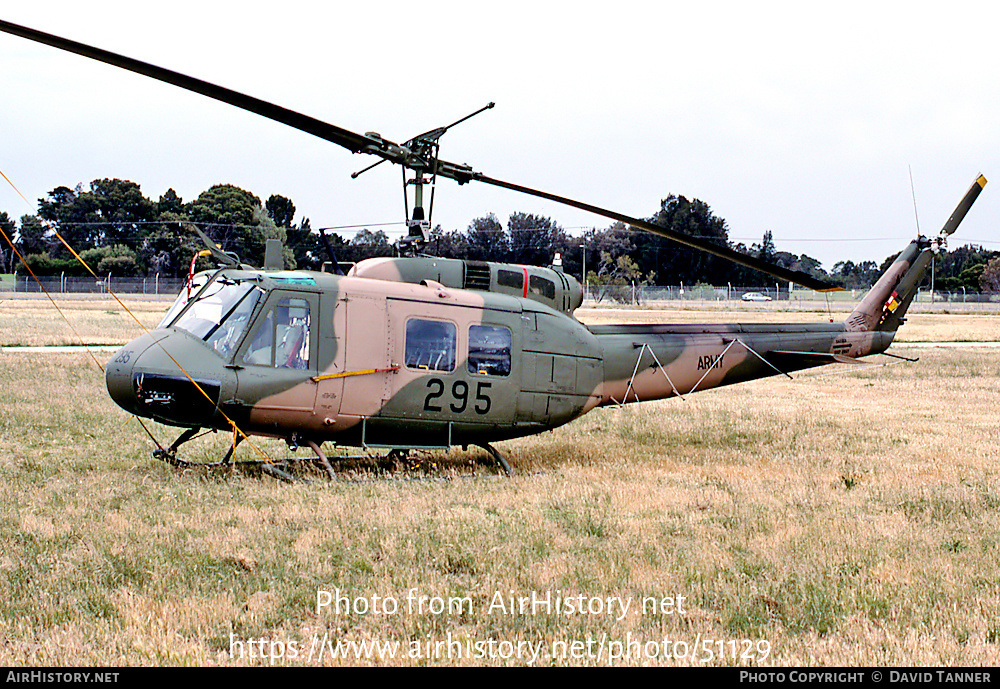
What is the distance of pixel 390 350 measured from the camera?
1014 centimetres

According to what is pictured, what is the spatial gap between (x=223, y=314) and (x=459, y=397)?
2935mm

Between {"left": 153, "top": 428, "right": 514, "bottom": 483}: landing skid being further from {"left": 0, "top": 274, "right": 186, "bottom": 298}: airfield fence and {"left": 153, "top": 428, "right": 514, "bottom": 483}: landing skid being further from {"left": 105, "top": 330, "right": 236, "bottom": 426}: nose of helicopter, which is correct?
{"left": 0, "top": 274, "right": 186, "bottom": 298}: airfield fence

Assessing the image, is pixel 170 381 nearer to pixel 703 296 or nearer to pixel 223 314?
pixel 223 314

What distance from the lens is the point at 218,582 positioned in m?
6.41

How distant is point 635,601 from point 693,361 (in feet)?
22.7

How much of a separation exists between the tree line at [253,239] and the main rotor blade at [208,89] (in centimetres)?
4787

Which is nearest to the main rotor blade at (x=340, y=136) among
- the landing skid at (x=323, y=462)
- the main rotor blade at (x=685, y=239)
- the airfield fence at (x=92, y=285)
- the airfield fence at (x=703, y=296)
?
the main rotor blade at (x=685, y=239)

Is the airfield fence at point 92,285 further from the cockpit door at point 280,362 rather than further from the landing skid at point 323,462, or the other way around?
the cockpit door at point 280,362

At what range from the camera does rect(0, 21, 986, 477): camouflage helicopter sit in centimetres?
931

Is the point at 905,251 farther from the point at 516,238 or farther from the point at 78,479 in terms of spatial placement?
the point at 516,238

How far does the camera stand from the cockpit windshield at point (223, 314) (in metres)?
9.50

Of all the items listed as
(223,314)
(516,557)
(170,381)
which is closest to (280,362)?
(223,314)

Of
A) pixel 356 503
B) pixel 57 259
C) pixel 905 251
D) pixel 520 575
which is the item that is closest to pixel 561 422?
pixel 356 503

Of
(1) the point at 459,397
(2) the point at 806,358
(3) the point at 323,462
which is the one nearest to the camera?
(3) the point at 323,462
